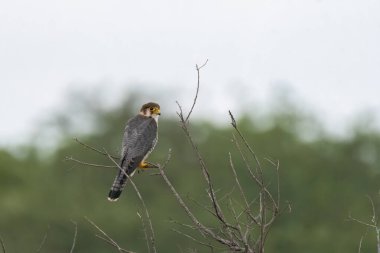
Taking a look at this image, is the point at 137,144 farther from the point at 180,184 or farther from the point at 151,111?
the point at 180,184

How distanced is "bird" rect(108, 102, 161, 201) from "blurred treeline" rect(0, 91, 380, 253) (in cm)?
3004

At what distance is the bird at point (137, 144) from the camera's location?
12.8 metres

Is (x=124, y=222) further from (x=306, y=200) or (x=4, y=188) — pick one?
(x=4, y=188)

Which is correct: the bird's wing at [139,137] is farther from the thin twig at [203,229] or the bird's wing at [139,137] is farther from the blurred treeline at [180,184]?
the blurred treeline at [180,184]

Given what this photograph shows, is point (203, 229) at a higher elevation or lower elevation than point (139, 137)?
lower

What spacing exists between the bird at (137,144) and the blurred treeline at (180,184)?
30.0 meters

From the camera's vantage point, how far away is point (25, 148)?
6431 centimetres

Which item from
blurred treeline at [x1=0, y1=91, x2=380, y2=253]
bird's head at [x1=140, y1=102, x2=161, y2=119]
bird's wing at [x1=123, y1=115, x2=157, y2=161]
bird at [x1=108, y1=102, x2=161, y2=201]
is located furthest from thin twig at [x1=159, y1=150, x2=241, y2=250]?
blurred treeline at [x1=0, y1=91, x2=380, y2=253]

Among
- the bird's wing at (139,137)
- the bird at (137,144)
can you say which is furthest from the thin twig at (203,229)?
the bird's wing at (139,137)

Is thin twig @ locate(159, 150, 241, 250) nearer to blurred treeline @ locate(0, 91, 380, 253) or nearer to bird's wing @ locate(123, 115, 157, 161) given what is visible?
bird's wing @ locate(123, 115, 157, 161)

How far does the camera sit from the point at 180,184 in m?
52.6

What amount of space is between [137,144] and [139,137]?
0.22 m

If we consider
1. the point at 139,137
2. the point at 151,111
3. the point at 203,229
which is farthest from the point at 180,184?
the point at 203,229

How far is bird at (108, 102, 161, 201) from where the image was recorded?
42.0 ft
